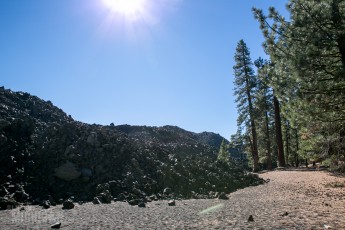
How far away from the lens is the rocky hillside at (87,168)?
14.3 metres

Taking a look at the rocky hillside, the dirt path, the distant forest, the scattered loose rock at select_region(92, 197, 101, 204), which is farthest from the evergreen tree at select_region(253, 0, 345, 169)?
the scattered loose rock at select_region(92, 197, 101, 204)

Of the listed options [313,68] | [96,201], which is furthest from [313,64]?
[96,201]

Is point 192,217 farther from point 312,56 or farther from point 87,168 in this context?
point 87,168

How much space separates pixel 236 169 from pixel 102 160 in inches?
347

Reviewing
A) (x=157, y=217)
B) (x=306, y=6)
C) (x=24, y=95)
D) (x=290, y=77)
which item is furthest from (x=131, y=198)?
(x=24, y=95)

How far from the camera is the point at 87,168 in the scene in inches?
644

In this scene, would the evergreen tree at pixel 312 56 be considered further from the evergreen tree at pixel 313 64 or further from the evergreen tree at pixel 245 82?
the evergreen tree at pixel 245 82

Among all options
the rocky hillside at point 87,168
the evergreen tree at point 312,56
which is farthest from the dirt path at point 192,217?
the evergreen tree at point 312,56

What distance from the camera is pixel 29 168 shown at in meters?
15.8

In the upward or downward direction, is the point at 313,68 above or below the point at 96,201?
above

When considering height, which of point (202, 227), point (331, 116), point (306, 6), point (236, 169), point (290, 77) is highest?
point (306, 6)

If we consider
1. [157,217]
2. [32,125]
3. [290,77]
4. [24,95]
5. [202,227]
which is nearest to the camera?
[202,227]

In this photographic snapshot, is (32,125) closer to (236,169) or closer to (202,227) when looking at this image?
(236,169)

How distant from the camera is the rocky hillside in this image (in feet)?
47.0
